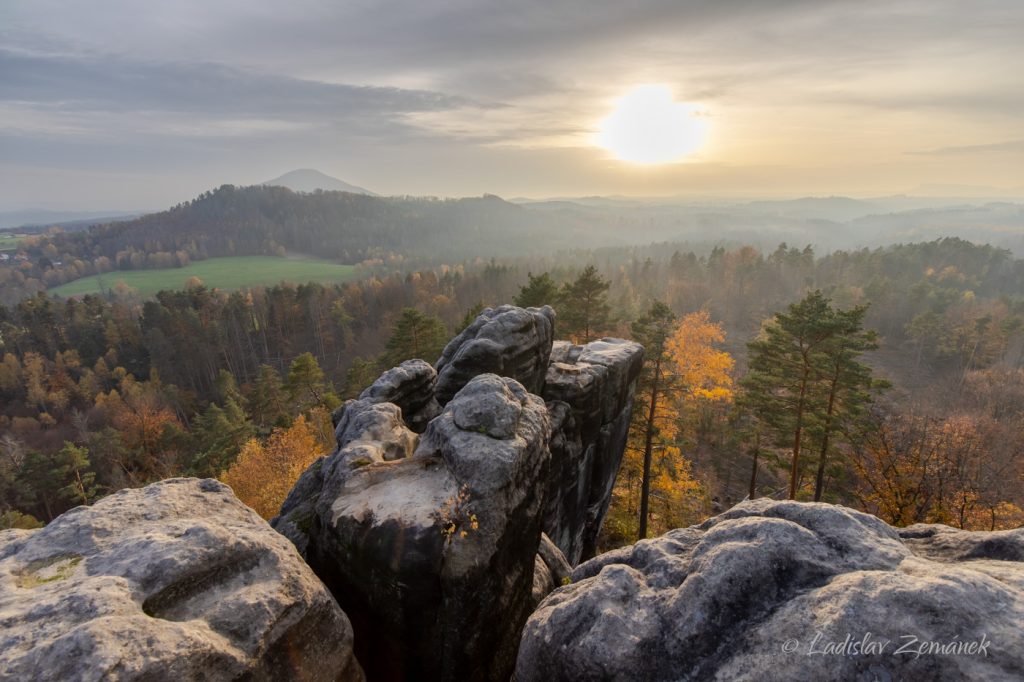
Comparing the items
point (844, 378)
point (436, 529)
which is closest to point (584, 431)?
point (436, 529)

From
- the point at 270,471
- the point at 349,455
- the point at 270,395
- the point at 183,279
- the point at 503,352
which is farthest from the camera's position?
the point at 183,279

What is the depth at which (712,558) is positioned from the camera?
7246 millimetres

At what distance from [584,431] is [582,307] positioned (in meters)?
17.7

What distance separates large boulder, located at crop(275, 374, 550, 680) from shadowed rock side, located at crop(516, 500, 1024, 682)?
1.68 meters

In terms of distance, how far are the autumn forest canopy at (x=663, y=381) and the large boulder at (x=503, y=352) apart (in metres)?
9.77

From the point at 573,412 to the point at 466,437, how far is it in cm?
942

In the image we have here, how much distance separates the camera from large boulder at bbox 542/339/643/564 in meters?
19.0

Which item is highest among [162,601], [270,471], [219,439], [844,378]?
[162,601]

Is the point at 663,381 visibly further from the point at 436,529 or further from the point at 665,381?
the point at 436,529

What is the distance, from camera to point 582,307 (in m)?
36.3

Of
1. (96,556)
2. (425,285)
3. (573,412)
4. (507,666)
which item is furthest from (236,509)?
(425,285)

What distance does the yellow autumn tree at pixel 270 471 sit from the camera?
26297mm

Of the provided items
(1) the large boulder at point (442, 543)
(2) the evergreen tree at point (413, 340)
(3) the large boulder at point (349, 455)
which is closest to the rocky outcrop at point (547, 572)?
(1) the large boulder at point (442, 543)

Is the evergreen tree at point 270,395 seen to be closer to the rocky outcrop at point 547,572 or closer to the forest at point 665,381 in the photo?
the forest at point 665,381
